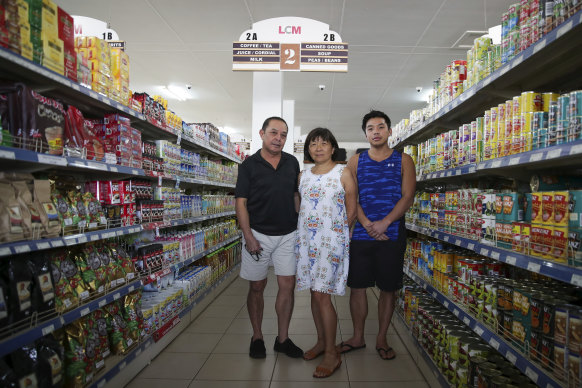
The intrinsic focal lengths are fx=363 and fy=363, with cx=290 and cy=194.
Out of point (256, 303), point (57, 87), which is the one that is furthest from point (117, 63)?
point (256, 303)

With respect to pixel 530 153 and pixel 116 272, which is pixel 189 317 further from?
pixel 530 153

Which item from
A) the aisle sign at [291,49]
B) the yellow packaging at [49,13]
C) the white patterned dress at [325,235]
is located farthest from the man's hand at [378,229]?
the aisle sign at [291,49]

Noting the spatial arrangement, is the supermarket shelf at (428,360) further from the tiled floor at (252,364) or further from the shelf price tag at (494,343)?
the shelf price tag at (494,343)

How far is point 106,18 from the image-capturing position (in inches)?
217

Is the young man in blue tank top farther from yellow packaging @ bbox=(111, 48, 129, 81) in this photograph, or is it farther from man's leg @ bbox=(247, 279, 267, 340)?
yellow packaging @ bbox=(111, 48, 129, 81)

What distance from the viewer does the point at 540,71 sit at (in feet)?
6.40

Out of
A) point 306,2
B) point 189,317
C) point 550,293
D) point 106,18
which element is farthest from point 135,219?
point 106,18

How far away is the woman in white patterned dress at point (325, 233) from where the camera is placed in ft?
8.39

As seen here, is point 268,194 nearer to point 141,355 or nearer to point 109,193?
point 109,193

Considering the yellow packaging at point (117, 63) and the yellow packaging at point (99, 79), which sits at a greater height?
the yellow packaging at point (117, 63)

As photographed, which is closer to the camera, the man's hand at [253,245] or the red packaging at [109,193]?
the red packaging at [109,193]

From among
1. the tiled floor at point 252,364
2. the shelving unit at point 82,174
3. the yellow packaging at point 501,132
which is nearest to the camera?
the shelving unit at point 82,174

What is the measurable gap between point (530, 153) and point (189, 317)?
10.9 ft

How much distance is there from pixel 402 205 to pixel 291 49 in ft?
10.4
